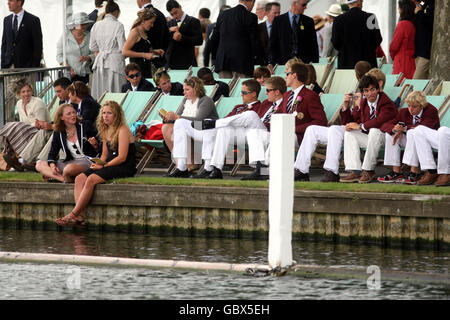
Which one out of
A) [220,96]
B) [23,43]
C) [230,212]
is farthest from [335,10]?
[230,212]

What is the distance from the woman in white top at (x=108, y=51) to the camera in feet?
60.0

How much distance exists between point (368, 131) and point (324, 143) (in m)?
0.55

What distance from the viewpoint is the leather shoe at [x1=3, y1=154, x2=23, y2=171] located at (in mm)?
15812

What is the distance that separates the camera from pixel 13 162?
15.9m

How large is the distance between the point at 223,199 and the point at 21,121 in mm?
4206

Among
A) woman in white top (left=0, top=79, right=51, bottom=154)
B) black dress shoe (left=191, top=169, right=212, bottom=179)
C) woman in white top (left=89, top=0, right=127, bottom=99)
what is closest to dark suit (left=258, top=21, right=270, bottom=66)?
woman in white top (left=89, top=0, right=127, bottom=99)

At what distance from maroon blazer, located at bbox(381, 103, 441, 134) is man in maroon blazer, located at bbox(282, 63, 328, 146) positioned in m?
0.83

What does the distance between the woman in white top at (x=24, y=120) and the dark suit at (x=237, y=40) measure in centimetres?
289

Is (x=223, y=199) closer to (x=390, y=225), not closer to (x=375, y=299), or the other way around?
(x=390, y=225)

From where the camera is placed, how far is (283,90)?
49.7 ft

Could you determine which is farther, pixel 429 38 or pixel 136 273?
pixel 429 38

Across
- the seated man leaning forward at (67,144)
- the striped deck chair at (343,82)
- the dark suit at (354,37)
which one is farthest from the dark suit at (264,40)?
the seated man leaning forward at (67,144)
